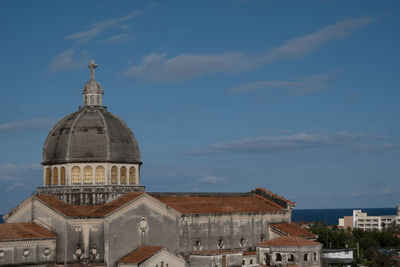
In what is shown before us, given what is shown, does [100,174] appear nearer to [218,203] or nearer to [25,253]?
[25,253]

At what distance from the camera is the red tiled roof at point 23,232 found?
47438 mm

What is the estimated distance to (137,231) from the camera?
52500mm

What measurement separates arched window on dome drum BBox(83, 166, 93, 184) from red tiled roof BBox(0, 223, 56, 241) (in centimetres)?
577

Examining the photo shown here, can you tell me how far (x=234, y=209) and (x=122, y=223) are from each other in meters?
13.8

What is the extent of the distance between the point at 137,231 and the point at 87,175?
6711 mm

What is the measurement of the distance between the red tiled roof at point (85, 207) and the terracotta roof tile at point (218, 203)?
459 centimetres

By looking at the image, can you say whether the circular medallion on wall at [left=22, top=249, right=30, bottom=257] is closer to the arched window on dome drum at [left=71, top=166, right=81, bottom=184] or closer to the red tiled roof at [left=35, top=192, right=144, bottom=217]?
the red tiled roof at [left=35, top=192, right=144, bottom=217]

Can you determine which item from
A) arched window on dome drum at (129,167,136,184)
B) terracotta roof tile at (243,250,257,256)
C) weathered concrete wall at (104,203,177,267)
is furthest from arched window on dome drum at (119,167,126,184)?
terracotta roof tile at (243,250,257,256)

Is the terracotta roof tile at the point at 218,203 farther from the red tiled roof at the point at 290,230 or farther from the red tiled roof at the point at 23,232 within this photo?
the red tiled roof at the point at 23,232

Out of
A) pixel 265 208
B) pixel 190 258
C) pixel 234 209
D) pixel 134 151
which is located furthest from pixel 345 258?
pixel 134 151

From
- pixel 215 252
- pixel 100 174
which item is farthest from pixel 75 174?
pixel 215 252

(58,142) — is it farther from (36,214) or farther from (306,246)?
(306,246)

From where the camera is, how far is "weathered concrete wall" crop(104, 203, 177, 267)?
50.5m

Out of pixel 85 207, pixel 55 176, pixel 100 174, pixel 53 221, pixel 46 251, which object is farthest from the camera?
pixel 55 176
